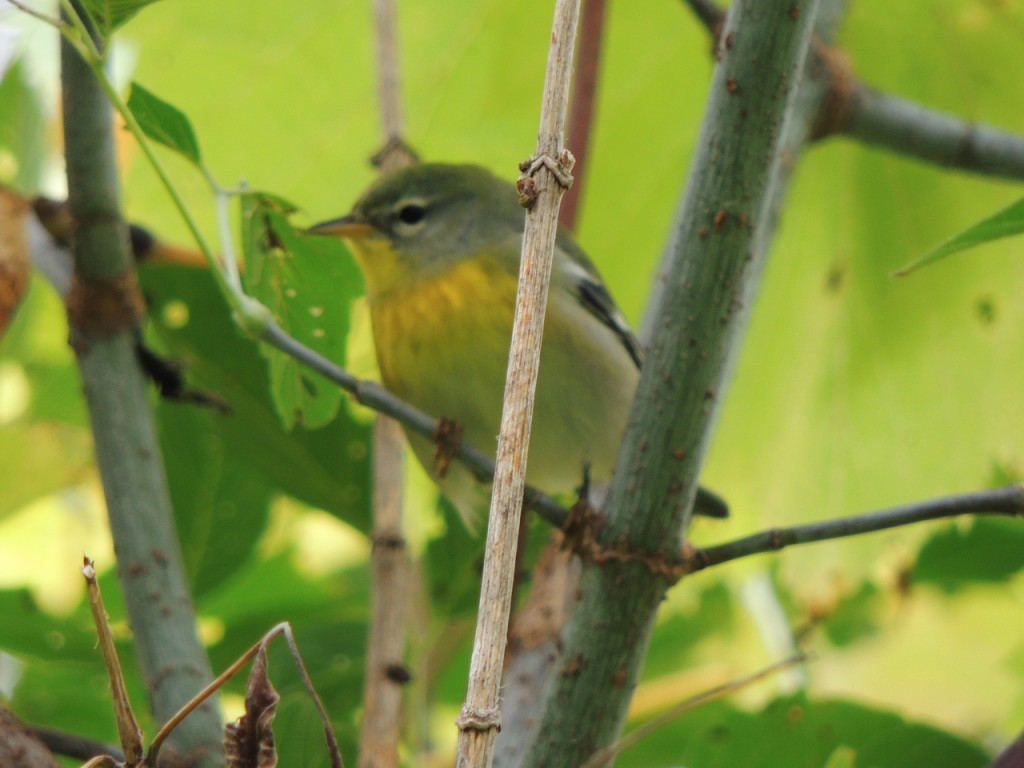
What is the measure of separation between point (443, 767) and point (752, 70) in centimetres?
159

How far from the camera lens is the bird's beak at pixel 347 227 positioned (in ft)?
8.44

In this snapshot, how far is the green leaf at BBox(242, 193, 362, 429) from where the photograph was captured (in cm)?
142

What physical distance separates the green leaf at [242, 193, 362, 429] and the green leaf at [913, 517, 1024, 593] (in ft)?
3.61

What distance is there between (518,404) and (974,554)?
1281 millimetres

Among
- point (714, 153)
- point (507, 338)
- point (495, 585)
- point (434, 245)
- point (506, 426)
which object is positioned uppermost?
point (434, 245)

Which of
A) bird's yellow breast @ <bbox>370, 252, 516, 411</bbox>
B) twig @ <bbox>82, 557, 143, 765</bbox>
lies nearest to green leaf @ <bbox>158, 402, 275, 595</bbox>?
bird's yellow breast @ <bbox>370, 252, 516, 411</bbox>

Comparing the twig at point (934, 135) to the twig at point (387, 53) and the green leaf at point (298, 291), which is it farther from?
the green leaf at point (298, 291)

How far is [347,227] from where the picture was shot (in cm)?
262

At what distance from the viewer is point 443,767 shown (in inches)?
91.4

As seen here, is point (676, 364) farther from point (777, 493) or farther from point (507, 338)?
point (777, 493)

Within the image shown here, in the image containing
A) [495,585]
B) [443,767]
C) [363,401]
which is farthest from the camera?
[443,767]

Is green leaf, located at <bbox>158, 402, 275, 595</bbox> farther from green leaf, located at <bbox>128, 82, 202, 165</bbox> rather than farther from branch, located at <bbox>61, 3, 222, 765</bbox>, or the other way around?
green leaf, located at <bbox>128, 82, 202, 165</bbox>

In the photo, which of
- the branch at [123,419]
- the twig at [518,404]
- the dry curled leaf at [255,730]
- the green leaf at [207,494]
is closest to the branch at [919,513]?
the twig at [518,404]

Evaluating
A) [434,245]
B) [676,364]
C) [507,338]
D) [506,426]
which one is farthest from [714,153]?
[434,245]
